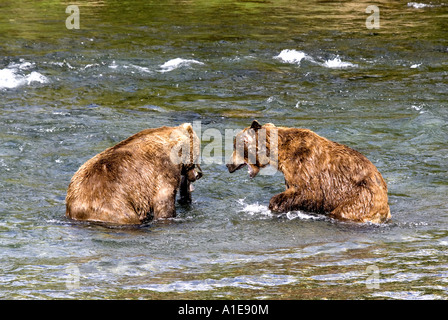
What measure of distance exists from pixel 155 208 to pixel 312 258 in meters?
2.09

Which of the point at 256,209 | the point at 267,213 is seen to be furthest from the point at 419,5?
the point at 267,213

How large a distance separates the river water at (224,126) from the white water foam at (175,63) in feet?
0.26

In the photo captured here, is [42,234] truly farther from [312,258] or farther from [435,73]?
[435,73]

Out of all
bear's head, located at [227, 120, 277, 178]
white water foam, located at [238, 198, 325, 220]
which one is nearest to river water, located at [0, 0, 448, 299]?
white water foam, located at [238, 198, 325, 220]

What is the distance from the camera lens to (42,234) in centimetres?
781

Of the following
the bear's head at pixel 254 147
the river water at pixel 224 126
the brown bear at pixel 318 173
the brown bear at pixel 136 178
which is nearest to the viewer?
the river water at pixel 224 126

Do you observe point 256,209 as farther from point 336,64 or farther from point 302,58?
point 302,58

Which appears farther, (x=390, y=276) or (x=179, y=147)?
(x=179, y=147)

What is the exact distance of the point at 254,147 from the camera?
29.5 ft

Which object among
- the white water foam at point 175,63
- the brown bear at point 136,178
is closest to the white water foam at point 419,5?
the white water foam at point 175,63

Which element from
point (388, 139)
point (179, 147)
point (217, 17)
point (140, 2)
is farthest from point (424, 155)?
point (140, 2)

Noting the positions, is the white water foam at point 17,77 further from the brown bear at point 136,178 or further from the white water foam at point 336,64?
the brown bear at point 136,178

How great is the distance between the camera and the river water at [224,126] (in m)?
6.55

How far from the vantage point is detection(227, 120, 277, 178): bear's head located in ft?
29.2
